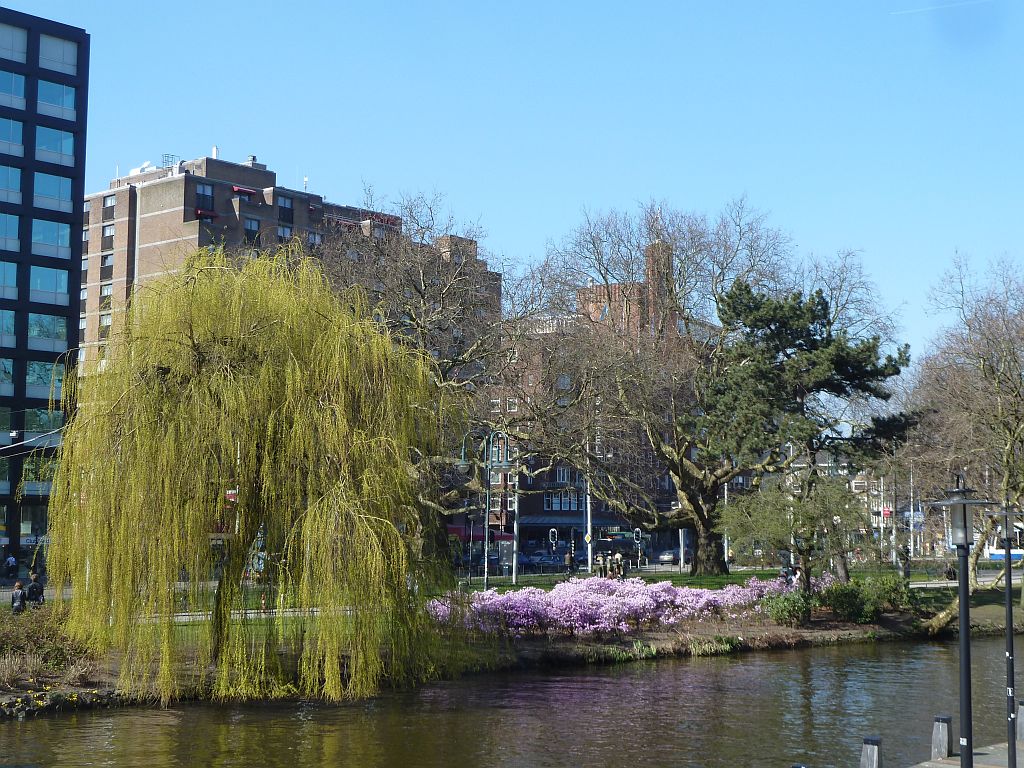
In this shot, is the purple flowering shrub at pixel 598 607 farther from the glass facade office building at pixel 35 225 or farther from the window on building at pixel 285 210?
the window on building at pixel 285 210

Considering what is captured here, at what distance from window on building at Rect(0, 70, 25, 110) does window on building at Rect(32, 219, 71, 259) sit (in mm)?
6767

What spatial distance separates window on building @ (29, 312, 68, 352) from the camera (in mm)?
66062

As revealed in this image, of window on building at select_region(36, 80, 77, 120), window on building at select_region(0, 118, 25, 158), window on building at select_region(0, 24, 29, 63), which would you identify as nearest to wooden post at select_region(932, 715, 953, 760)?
window on building at select_region(0, 118, 25, 158)

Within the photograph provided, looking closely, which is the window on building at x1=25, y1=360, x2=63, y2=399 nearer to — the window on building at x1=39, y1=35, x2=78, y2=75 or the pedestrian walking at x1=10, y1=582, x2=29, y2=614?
the window on building at x1=39, y1=35, x2=78, y2=75

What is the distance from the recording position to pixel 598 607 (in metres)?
36.2

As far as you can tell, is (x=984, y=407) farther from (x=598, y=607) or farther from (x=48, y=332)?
(x=48, y=332)

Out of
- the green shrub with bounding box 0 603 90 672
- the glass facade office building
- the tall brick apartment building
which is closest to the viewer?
the green shrub with bounding box 0 603 90 672

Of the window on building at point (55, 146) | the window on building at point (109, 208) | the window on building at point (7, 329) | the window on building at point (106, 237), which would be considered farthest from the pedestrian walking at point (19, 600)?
the window on building at point (109, 208)

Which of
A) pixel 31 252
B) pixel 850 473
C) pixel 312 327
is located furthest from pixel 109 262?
pixel 312 327

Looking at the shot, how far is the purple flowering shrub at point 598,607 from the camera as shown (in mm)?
33500

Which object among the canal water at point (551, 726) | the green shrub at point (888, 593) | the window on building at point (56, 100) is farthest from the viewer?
Result: the window on building at point (56, 100)

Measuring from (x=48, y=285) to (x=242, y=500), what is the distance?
48246mm

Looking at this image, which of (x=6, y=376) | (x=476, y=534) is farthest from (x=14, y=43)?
(x=476, y=534)

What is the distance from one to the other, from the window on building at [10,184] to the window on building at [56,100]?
4.00m
